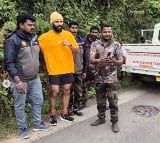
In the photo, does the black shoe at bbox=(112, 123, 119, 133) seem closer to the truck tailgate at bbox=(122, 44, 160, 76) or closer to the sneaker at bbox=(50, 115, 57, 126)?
the sneaker at bbox=(50, 115, 57, 126)

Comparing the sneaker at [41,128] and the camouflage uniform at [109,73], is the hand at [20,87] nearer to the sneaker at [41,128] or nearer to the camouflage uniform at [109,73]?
the sneaker at [41,128]

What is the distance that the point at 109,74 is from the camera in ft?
18.8

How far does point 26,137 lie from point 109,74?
172cm

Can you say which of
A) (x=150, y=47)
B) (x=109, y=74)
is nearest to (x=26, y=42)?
(x=109, y=74)

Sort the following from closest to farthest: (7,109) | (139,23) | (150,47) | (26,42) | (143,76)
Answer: (26,42)
(7,109)
(150,47)
(143,76)
(139,23)

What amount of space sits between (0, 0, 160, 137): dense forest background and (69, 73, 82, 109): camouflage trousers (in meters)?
0.57

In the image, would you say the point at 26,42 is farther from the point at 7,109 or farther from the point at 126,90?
the point at 126,90

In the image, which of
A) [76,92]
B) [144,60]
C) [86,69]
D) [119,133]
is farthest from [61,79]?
[144,60]

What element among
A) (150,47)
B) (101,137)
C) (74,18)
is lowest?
(101,137)

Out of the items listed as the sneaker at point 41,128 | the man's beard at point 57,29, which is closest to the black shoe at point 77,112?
the sneaker at point 41,128

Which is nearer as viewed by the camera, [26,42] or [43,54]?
[26,42]

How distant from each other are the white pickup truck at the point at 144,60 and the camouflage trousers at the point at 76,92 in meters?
2.36

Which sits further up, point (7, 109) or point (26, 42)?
point (26, 42)

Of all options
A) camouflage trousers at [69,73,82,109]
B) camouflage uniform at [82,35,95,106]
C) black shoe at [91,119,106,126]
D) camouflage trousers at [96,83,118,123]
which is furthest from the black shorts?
black shoe at [91,119,106,126]
